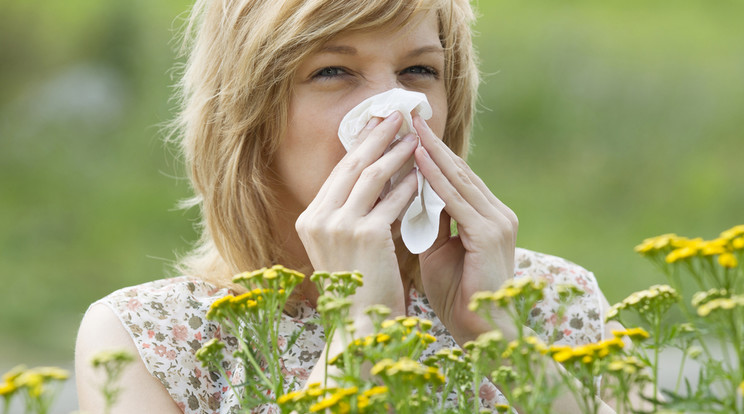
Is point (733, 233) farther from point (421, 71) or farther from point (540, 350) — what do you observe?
point (421, 71)

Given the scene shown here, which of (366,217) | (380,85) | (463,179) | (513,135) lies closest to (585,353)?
(366,217)

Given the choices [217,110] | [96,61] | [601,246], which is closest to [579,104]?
[601,246]

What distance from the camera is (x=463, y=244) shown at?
1774 mm

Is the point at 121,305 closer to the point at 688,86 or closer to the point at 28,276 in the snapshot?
the point at 28,276

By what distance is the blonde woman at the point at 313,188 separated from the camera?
172cm

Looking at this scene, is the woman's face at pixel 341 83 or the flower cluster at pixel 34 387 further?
the woman's face at pixel 341 83

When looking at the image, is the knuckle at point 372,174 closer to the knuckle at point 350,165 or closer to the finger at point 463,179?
the knuckle at point 350,165

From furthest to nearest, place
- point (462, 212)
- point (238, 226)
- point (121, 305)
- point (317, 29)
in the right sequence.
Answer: point (238, 226), point (121, 305), point (317, 29), point (462, 212)

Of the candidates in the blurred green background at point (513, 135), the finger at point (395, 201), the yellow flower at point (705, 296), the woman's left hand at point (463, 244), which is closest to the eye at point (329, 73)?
the woman's left hand at point (463, 244)

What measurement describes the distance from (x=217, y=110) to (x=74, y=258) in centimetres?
438

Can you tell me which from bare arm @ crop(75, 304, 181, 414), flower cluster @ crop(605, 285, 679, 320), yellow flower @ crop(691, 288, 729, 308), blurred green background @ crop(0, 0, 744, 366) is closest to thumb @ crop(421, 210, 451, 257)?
bare arm @ crop(75, 304, 181, 414)

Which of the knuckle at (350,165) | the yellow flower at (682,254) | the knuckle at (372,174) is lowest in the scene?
the yellow flower at (682,254)

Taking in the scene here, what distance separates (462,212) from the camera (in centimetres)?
175

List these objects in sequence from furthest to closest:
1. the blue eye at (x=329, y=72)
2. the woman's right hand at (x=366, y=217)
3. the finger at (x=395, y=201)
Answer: the blue eye at (x=329, y=72), the finger at (x=395, y=201), the woman's right hand at (x=366, y=217)
